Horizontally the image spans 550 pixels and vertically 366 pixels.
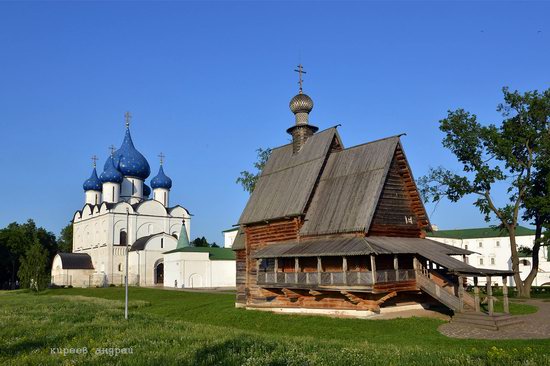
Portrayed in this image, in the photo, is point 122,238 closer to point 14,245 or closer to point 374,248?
point 14,245

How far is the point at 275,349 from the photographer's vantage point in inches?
516

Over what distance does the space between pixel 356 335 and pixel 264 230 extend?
1071cm

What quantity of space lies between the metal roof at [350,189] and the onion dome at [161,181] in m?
48.3

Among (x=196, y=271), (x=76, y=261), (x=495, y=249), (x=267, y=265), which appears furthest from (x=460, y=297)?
(x=76, y=261)

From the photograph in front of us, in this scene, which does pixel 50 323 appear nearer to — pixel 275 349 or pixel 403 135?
pixel 275 349

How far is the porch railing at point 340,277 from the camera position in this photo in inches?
798

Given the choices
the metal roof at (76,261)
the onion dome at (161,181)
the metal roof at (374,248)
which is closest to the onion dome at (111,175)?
the onion dome at (161,181)

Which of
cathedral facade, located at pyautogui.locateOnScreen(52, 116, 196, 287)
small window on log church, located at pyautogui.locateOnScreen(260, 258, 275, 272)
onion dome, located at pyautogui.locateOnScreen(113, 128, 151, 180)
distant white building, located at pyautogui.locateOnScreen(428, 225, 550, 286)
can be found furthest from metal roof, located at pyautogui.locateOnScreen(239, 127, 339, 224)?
onion dome, located at pyautogui.locateOnScreen(113, 128, 151, 180)

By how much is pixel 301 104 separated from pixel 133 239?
137 ft

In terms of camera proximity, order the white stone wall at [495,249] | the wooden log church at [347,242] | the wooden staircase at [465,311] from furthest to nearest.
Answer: the white stone wall at [495,249], the wooden log church at [347,242], the wooden staircase at [465,311]

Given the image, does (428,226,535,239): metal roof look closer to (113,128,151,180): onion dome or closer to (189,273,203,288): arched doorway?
(189,273,203,288): arched doorway

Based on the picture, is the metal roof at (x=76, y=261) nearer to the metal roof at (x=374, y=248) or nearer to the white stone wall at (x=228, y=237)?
the white stone wall at (x=228, y=237)

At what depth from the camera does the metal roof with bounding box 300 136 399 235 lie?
22328 millimetres

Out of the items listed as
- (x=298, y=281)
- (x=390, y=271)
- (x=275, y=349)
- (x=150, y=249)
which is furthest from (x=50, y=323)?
Answer: (x=150, y=249)
